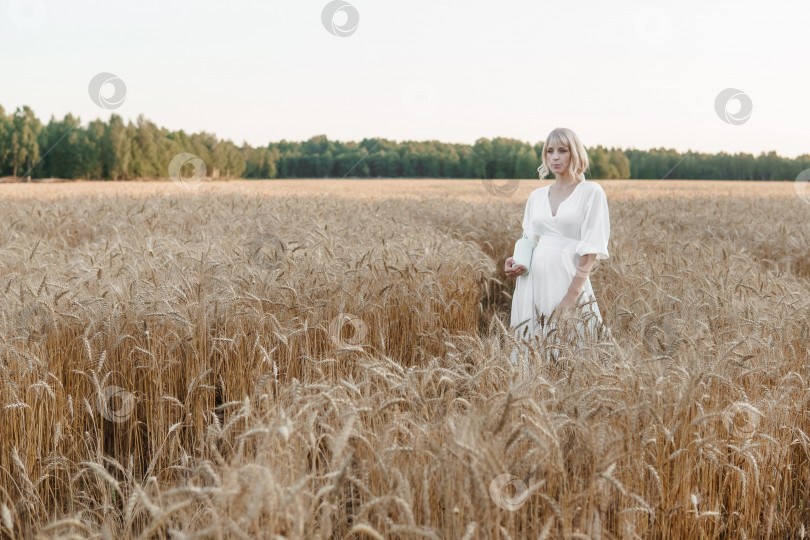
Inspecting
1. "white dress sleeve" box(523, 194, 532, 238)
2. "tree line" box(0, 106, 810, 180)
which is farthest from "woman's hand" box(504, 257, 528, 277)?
"tree line" box(0, 106, 810, 180)

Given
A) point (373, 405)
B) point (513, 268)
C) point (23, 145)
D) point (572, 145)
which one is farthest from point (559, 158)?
point (23, 145)

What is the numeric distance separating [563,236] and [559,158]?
54cm

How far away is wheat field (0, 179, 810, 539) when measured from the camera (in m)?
1.65

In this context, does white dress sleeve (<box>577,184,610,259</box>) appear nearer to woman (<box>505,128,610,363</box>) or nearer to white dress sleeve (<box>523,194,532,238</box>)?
woman (<box>505,128,610,363</box>)

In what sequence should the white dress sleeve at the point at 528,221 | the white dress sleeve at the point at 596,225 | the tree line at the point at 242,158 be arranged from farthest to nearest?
the tree line at the point at 242,158 → the white dress sleeve at the point at 528,221 → the white dress sleeve at the point at 596,225

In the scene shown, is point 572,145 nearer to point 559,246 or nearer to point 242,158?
point 559,246

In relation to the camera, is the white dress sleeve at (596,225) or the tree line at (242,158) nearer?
the white dress sleeve at (596,225)

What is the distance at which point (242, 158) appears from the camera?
79312mm

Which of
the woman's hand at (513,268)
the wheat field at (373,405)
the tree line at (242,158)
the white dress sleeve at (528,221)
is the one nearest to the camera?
the wheat field at (373,405)

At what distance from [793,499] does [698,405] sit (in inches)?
31.1

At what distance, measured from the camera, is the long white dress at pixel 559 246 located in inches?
152

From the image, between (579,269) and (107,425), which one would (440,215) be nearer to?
(579,269)

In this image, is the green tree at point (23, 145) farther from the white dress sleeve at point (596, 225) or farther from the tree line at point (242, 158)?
the white dress sleeve at point (596, 225)

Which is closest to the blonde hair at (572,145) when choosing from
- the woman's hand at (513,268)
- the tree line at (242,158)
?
the woman's hand at (513,268)
